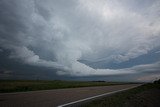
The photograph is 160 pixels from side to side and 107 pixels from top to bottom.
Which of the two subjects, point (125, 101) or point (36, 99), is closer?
point (36, 99)

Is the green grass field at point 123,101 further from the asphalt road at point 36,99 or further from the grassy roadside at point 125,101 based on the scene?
the asphalt road at point 36,99

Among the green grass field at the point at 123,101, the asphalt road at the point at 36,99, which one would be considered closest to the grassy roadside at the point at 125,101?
the green grass field at the point at 123,101

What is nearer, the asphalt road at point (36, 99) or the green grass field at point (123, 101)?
the asphalt road at point (36, 99)

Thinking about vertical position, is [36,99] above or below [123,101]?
above

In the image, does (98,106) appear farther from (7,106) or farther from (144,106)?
(7,106)

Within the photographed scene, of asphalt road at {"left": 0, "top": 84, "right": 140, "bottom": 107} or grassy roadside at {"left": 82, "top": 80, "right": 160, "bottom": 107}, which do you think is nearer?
asphalt road at {"left": 0, "top": 84, "right": 140, "bottom": 107}

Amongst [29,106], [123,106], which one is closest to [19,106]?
[29,106]

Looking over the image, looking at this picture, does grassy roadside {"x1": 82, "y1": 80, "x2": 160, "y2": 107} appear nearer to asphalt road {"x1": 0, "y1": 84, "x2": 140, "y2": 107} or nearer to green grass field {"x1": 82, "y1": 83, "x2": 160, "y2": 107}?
green grass field {"x1": 82, "y1": 83, "x2": 160, "y2": 107}

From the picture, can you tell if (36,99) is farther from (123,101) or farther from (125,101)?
(125,101)

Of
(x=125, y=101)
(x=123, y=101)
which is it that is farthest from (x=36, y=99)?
(x=125, y=101)

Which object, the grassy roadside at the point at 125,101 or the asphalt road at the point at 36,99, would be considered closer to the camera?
the asphalt road at the point at 36,99

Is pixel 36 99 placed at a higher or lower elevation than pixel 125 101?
higher

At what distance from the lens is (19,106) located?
1163cm

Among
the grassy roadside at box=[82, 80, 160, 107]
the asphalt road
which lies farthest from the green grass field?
the asphalt road
